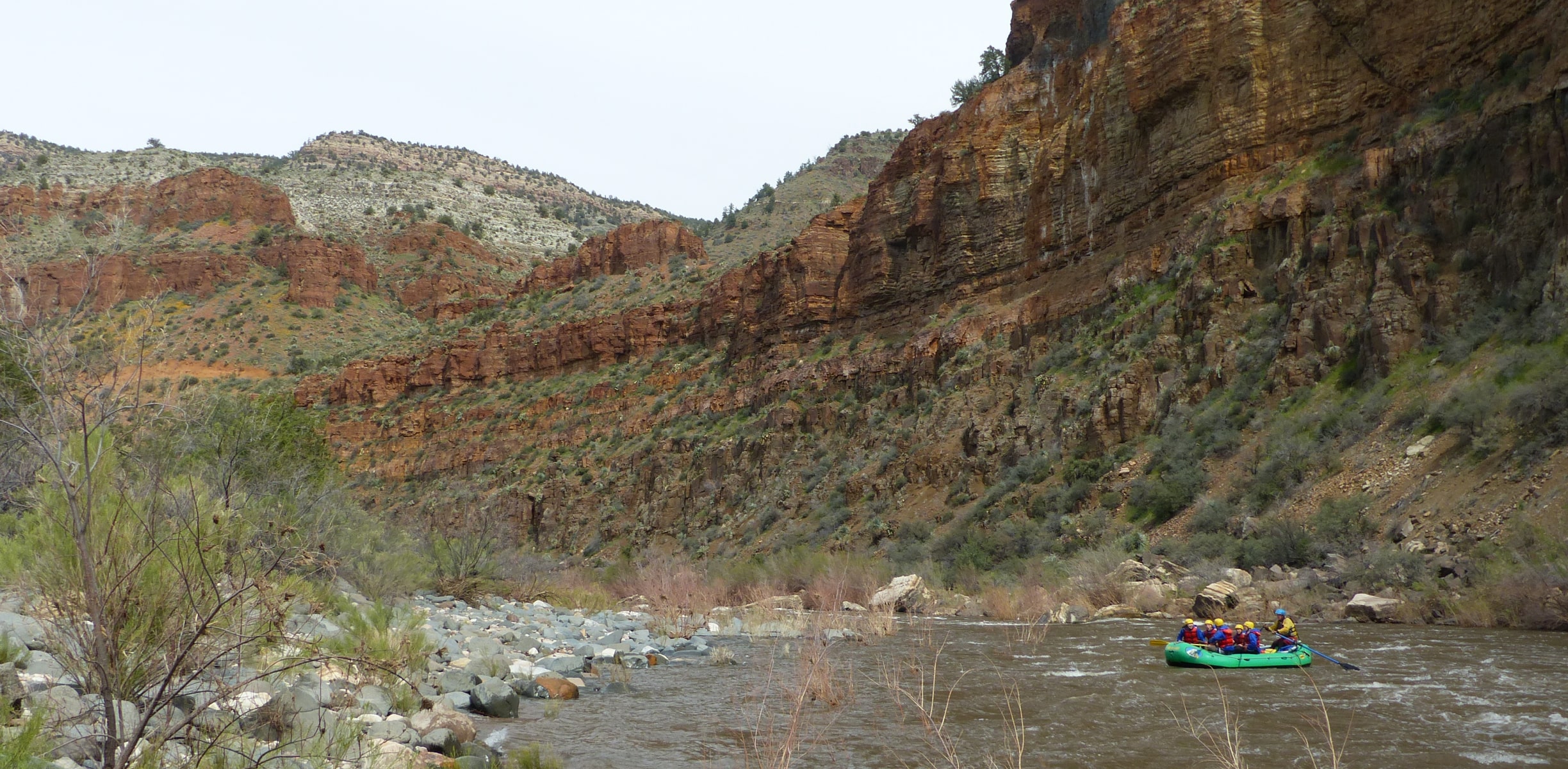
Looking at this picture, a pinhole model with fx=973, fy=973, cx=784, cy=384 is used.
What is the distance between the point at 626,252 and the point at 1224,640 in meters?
56.9

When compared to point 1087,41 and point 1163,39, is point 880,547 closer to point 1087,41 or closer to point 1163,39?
point 1163,39

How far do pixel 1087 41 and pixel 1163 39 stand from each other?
5.93 m

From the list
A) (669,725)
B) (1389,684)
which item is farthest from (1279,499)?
(669,725)

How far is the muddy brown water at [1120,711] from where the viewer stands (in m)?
6.52

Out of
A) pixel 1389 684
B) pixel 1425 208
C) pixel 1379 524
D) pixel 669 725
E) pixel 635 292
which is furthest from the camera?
pixel 635 292

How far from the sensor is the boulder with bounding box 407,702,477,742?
5.91 meters

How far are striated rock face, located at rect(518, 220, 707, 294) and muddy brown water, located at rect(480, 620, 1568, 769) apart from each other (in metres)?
53.3

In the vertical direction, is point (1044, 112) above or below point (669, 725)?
above

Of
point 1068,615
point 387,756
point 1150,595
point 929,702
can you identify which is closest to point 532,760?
→ point 387,756

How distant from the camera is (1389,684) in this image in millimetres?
8727

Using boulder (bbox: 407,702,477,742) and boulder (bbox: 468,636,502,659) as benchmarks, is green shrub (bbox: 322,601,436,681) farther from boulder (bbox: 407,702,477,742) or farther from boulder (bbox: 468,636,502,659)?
boulder (bbox: 468,636,502,659)

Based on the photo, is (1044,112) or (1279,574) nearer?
(1279,574)

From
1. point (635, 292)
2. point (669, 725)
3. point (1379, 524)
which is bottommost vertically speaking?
point (669, 725)

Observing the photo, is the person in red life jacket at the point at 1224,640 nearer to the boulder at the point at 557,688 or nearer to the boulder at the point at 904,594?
the boulder at the point at 557,688
